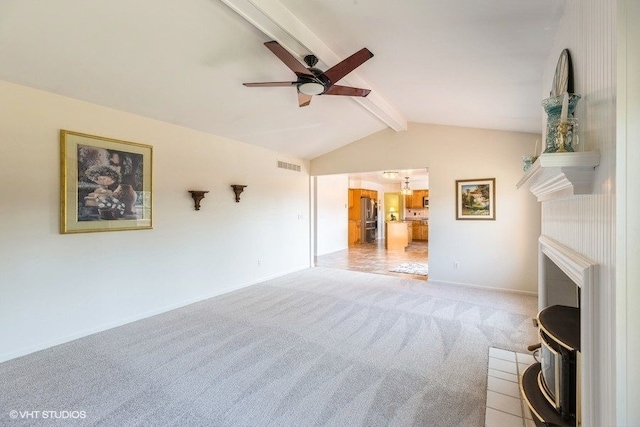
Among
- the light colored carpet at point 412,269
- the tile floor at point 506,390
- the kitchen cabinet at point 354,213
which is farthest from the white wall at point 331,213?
the tile floor at point 506,390

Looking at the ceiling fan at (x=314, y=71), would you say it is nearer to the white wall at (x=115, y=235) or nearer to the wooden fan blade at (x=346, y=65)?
the wooden fan blade at (x=346, y=65)

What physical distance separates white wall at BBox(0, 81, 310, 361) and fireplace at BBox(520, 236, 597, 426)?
3.95m

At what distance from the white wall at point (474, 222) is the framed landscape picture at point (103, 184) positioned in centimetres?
404

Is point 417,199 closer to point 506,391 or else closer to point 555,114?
point 506,391

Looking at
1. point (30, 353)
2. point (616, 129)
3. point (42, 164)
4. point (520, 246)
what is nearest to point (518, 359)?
point (616, 129)

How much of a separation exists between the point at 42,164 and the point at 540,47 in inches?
179

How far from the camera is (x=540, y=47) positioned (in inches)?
87.4

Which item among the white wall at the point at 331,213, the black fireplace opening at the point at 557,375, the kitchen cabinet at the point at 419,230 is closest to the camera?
the black fireplace opening at the point at 557,375

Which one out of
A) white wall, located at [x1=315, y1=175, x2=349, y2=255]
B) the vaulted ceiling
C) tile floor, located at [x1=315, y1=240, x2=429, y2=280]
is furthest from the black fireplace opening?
white wall, located at [x1=315, y1=175, x2=349, y2=255]

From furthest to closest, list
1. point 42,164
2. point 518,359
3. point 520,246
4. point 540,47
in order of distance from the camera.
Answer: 1. point 520,246
2. point 42,164
3. point 518,359
4. point 540,47

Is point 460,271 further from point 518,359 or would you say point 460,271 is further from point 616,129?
point 616,129

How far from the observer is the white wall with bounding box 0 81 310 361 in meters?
2.63

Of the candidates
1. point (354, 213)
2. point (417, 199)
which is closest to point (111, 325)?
point (354, 213)

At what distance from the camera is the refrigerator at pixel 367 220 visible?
10688mm
